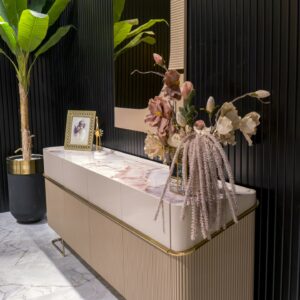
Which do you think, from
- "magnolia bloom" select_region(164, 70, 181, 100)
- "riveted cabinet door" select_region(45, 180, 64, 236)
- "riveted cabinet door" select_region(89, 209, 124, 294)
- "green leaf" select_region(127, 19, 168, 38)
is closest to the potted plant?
"riveted cabinet door" select_region(45, 180, 64, 236)

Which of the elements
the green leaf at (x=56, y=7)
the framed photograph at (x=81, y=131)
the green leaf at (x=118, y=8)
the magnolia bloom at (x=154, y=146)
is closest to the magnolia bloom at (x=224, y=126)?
the magnolia bloom at (x=154, y=146)

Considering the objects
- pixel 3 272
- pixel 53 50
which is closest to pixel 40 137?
pixel 53 50

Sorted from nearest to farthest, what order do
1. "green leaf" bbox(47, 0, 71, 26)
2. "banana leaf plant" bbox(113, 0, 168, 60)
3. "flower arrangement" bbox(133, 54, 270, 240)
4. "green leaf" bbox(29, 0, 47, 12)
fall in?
1. "flower arrangement" bbox(133, 54, 270, 240)
2. "banana leaf plant" bbox(113, 0, 168, 60)
3. "green leaf" bbox(47, 0, 71, 26)
4. "green leaf" bbox(29, 0, 47, 12)

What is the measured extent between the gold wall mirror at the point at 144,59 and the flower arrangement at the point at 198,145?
0.51 metres

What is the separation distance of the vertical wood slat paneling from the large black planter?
81.7 inches

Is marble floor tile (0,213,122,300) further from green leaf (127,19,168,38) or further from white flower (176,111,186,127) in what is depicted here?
green leaf (127,19,168,38)

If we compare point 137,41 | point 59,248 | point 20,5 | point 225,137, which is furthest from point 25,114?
point 225,137

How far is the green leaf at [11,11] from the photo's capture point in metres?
3.20

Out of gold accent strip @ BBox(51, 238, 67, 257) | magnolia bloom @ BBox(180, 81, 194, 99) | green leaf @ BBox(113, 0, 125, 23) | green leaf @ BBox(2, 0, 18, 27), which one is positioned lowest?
gold accent strip @ BBox(51, 238, 67, 257)

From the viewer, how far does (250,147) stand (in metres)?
1.79

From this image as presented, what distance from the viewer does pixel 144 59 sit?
2.48m

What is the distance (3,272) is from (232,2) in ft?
7.39

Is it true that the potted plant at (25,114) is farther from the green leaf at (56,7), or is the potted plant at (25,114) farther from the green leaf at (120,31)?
the green leaf at (120,31)

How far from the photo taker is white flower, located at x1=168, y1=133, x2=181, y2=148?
1.60 m
